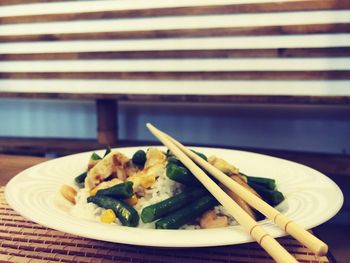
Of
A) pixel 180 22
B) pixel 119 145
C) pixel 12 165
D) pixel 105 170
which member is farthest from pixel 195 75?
pixel 105 170

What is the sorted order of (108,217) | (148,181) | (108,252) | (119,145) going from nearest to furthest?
(108,252) < (108,217) < (148,181) < (119,145)

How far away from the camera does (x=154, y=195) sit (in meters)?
0.98

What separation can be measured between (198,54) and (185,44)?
94 millimetres

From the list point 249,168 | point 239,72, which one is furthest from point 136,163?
point 239,72

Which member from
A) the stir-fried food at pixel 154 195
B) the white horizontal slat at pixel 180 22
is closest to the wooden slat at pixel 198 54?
the white horizontal slat at pixel 180 22

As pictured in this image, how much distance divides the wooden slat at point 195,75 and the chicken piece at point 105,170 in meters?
1.08

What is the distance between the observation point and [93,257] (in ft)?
2.53

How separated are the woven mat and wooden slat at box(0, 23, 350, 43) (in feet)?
4.43

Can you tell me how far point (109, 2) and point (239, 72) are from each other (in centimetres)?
85

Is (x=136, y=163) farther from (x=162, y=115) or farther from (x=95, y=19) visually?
(x=162, y=115)

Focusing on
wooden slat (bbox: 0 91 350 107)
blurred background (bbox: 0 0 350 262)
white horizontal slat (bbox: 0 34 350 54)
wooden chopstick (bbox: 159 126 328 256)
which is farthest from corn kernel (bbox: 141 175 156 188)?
white horizontal slat (bbox: 0 34 350 54)

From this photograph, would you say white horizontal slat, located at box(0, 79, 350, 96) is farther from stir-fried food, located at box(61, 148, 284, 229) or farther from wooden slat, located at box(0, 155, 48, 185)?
stir-fried food, located at box(61, 148, 284, 229)

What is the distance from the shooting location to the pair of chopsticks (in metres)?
0.54

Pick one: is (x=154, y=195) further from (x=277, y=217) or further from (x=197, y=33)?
(x=197, y=33)
